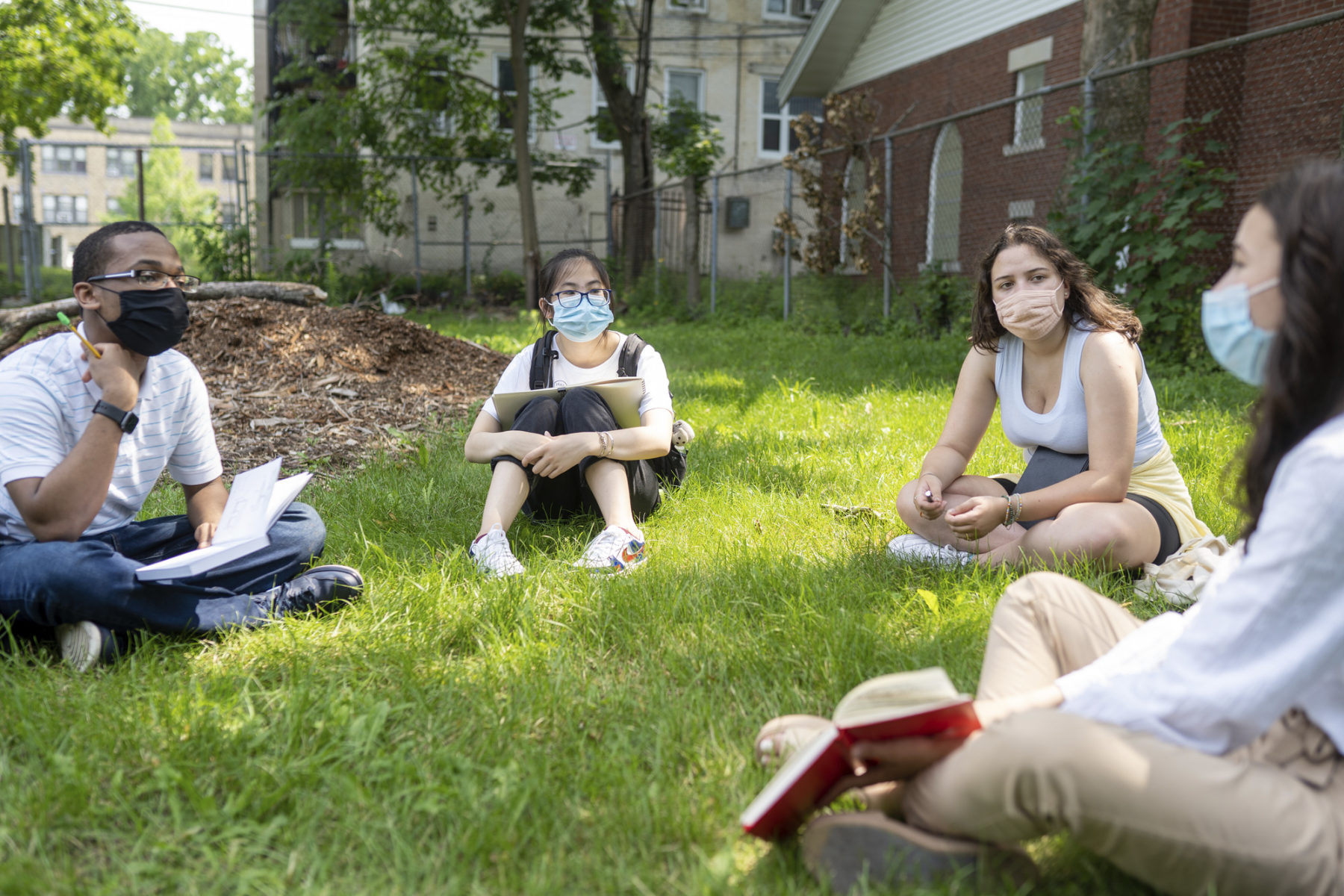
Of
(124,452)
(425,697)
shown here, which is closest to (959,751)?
(425,697)

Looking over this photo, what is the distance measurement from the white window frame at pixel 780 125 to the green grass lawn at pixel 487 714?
2300 centimetres

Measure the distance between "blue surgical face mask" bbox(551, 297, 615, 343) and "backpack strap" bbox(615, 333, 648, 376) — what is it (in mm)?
135

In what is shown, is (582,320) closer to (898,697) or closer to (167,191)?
(898,697)

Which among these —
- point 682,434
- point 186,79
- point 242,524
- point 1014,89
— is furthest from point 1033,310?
point 186,79

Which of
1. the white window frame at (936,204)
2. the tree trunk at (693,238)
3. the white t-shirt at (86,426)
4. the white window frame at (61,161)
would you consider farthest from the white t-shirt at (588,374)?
the white window frame at (61,161)

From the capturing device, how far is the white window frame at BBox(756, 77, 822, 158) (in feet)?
84.1

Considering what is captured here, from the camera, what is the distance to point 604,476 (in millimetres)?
3787

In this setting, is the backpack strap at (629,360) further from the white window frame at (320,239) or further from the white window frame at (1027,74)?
the white window frame at (320,239)

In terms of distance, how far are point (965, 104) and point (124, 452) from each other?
16261 mm

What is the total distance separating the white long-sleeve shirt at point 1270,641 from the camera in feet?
4.70

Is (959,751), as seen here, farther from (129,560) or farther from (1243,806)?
(129,560)

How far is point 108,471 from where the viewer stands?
2715mm

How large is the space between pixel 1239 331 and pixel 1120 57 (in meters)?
7.67

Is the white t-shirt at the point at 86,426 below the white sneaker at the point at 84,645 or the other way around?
the other way around
